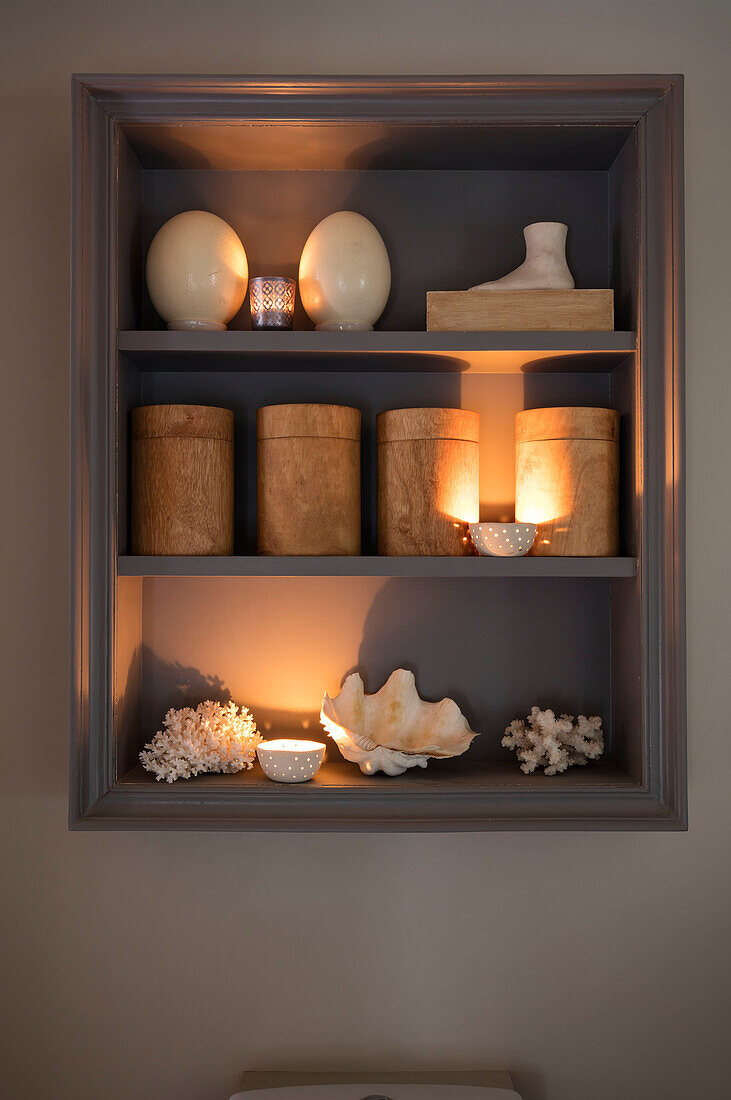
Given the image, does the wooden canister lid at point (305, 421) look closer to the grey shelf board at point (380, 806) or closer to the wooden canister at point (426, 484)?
the wooden canister at point (426, 484)

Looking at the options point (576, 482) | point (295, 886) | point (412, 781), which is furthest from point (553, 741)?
point (295, 886)

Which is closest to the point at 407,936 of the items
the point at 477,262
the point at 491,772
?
the point at 491,772

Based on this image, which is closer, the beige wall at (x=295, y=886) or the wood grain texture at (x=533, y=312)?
the wood grain texture at (x=533, y=312)

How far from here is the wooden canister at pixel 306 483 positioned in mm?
1124

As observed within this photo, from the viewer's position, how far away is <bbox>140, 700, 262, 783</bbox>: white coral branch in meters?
1.13

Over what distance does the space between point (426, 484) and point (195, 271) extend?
1.44 ft

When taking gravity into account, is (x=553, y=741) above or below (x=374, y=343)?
below

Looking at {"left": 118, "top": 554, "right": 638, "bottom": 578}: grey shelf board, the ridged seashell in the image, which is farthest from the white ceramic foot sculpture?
the ridged seashell

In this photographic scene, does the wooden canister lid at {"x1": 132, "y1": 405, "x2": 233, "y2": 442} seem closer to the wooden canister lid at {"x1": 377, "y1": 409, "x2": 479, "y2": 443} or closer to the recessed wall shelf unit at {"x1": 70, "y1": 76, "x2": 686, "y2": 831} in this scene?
the recessed wall shelf unit at {"x1": 70, "y1": 76, "x2": 686, "y2": 831}

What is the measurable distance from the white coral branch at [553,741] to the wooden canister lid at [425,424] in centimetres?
42

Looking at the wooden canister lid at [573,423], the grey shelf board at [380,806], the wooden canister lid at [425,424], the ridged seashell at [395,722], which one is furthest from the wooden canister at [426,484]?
the grey shelf board at [380,806]

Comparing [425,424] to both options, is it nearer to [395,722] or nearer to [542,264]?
[542,264]

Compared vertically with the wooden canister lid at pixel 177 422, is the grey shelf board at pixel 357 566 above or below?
below

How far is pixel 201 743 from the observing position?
45.0 inches
